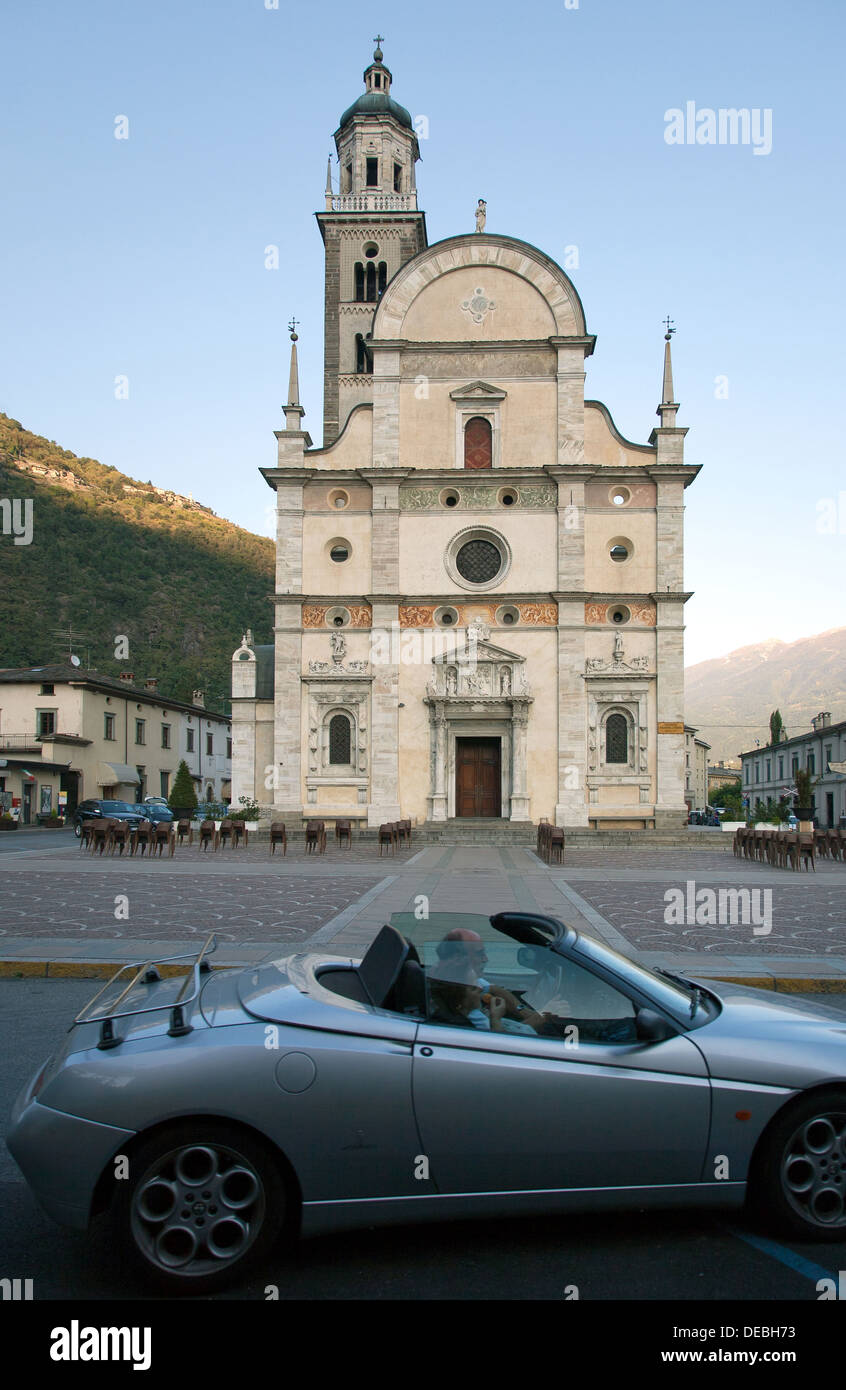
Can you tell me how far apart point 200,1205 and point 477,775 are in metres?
31.3

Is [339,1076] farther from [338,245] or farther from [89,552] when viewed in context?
[89,552]

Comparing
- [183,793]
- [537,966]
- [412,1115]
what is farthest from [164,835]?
[412,1115]

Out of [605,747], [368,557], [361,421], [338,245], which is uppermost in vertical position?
[338,245]

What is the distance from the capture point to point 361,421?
35.9m

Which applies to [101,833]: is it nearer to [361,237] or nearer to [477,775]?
[477,775]

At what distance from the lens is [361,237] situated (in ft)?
151

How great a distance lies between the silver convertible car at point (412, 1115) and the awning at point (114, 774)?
4820 cm

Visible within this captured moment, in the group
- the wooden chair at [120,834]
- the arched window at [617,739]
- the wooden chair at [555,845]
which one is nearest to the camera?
the wooden chair at [555,845]

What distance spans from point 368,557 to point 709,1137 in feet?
105

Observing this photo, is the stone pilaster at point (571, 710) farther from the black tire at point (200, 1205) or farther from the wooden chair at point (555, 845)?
the black tire at point (200, 1205)

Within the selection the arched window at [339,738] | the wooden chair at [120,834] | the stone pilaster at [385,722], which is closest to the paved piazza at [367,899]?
the wooden chair at [120,834]

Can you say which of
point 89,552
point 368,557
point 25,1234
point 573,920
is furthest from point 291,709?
point 89,552

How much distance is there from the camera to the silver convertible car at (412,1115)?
353 centimetres

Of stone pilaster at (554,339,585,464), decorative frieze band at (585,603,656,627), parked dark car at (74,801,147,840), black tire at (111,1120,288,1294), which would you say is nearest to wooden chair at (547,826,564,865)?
decorative frieze band at (585,603,656,627)
